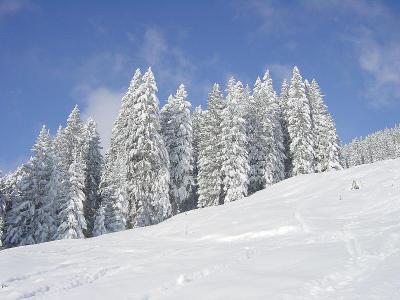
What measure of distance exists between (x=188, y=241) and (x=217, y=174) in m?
34.6

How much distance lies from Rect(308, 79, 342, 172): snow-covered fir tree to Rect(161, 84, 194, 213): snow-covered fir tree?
58.9ft

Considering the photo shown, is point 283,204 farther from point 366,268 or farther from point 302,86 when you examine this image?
point 302,86

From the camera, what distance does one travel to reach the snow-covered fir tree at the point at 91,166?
184ft

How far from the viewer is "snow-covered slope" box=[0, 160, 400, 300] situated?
1015 centimetres

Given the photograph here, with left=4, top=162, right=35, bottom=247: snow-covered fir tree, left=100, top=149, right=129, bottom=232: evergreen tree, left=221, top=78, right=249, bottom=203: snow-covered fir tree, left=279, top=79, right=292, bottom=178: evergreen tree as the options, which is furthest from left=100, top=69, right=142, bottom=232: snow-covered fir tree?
left=279, top=79, right=292, bottom=178: evergreen tree

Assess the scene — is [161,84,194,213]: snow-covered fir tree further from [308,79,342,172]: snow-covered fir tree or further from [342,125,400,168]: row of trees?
[342,125,400,168]: row of trees

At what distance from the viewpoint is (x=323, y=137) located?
6116 cm

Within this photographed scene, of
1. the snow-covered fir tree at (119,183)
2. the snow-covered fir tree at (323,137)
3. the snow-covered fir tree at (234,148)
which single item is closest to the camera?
the snow-covered fir tree at (119,183)

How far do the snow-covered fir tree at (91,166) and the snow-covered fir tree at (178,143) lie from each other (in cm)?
1040

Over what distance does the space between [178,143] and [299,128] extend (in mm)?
16308

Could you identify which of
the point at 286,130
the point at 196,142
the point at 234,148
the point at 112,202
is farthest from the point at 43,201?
the point at 286,130

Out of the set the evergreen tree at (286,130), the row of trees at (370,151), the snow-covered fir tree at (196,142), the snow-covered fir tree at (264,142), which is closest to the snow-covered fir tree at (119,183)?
the snow-covered fir tree at (196,142)

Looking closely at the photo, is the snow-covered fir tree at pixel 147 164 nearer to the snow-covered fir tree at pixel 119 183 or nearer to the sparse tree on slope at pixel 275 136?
the snow-covered fir tree at pixel 119 183

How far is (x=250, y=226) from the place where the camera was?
18219mm
